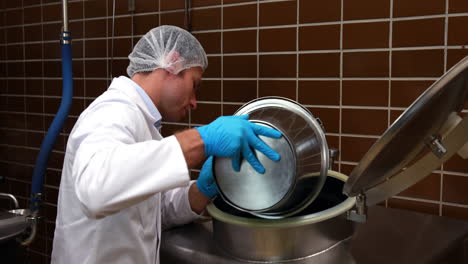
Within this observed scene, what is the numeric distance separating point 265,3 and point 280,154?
0.89 m

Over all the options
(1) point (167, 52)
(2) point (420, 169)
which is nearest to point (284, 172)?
(2) point (420, 169)

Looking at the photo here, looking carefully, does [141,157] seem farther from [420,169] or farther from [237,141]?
[420,169]

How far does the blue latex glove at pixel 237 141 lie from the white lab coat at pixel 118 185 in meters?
0.08

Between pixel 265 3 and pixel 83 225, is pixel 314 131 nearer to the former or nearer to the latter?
pixel 83 225

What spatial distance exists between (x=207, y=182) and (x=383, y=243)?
524 mm

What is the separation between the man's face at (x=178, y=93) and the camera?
1.33 metres

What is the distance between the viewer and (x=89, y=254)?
1.23 m

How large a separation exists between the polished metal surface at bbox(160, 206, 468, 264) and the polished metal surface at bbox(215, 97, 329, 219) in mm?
158

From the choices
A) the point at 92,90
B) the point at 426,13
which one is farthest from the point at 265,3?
the point at 92,90

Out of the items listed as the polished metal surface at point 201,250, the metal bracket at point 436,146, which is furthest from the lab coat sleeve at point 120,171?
the metal bracket at point 436,146

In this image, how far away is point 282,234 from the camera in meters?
1.10

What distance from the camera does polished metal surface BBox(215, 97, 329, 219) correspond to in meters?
1.05

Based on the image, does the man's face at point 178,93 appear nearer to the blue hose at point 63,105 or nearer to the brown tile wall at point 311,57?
the brown tile wall at point 311,57

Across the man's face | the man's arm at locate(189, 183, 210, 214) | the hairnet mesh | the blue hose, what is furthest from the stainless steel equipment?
the blue hose
